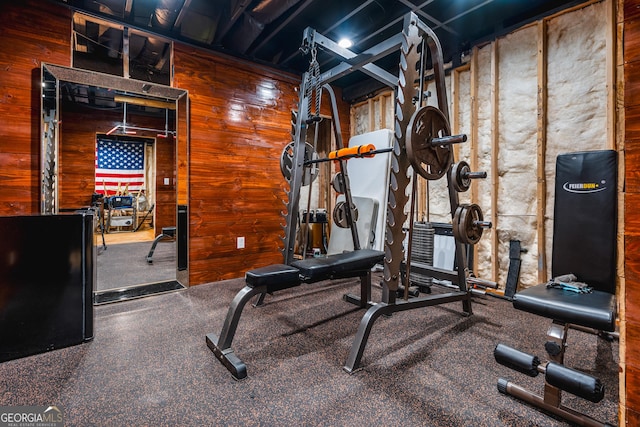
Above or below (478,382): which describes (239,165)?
above

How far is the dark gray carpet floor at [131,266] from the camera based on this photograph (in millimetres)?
3756

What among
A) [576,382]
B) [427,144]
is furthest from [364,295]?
[576,382]

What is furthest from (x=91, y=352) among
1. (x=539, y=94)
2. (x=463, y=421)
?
(x=539, y=94)

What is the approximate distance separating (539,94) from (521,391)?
9.27ft

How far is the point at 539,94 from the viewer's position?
119 inches

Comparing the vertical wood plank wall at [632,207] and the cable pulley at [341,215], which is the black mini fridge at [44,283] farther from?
the vertical wood plank wall at [632,207]

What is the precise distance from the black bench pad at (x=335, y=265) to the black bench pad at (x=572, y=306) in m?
1.12

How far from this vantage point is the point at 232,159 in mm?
3906

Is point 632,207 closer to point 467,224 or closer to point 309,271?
point 467,224

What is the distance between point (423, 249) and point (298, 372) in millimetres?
2052

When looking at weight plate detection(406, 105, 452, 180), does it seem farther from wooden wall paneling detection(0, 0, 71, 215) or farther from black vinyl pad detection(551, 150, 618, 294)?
wooden wall paneling detection(0, 0, 71, 215)

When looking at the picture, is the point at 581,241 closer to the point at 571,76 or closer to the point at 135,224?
the point at 571,76

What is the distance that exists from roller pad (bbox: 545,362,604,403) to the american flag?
9595mm

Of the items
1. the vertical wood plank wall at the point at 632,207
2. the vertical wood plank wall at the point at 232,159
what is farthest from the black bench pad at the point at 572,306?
the vertical wood plank wall at the point at 232,159
